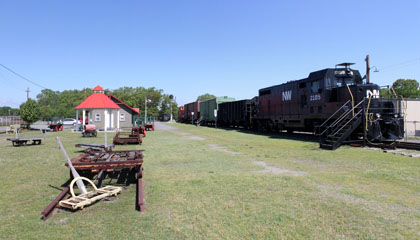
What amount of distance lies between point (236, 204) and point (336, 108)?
12658mm

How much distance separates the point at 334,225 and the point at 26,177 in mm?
7460

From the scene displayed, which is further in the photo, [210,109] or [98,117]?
[210,109]

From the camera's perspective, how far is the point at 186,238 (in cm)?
371

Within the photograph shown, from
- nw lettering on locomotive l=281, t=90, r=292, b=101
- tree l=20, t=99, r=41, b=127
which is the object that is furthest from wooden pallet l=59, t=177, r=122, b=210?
tree l=20, t=99, r=41, b=127

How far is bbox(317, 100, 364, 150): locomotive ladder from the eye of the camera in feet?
42.4

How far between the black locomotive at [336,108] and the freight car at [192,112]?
2749cm

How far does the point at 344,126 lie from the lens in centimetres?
1350

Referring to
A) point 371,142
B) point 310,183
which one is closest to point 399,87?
point 371,142

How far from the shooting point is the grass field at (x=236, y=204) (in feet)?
12.8

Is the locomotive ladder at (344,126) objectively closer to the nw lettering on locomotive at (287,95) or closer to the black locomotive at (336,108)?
the black locomotive at (336,108)

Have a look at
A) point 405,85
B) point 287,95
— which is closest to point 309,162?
point 287,95

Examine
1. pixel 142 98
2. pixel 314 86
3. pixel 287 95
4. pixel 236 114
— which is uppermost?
pixel 142 98

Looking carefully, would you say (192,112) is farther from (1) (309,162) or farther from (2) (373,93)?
(1) (309,162)

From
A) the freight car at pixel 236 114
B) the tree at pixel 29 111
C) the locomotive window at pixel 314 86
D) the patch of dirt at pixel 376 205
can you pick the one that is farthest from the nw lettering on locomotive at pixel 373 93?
the tree at pixel 29 111
